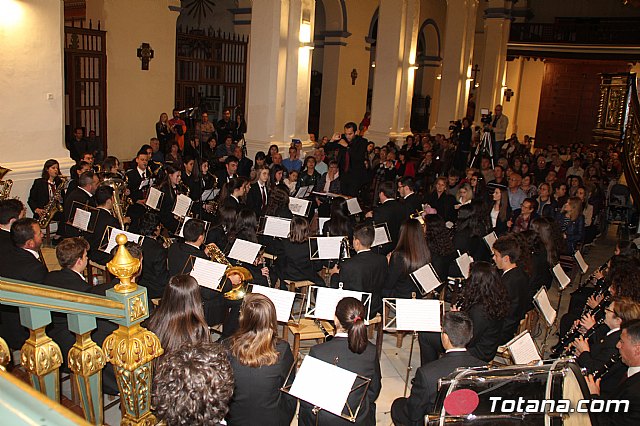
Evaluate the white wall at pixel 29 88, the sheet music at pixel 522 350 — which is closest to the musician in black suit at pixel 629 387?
the sheet music at pixel 522 350

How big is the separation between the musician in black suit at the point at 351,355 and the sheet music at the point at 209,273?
5.27ft

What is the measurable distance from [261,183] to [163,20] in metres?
8.09

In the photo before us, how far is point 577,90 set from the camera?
2600cm

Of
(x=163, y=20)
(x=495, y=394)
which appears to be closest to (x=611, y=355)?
(x=495, y=394)

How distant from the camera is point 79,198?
7098 mm

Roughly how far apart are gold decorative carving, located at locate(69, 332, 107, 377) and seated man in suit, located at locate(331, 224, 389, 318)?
342cm

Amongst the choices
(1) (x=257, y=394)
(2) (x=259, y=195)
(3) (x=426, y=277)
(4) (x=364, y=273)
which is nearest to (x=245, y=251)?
(4) (x=364, y=273)

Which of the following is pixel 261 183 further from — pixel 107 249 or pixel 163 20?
pixel 163 20

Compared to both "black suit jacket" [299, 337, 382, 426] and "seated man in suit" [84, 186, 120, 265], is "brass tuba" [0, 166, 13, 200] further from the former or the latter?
"black suit jacket" [299, 337, 382, 426]

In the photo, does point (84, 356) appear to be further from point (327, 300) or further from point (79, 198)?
point (79, 198)

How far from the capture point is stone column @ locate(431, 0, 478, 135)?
1892 cm

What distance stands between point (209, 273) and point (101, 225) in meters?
2.03

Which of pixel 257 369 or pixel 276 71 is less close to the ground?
pixel 276 71

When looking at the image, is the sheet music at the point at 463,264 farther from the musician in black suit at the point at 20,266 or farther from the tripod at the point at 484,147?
the tripod at the point at 484,147
